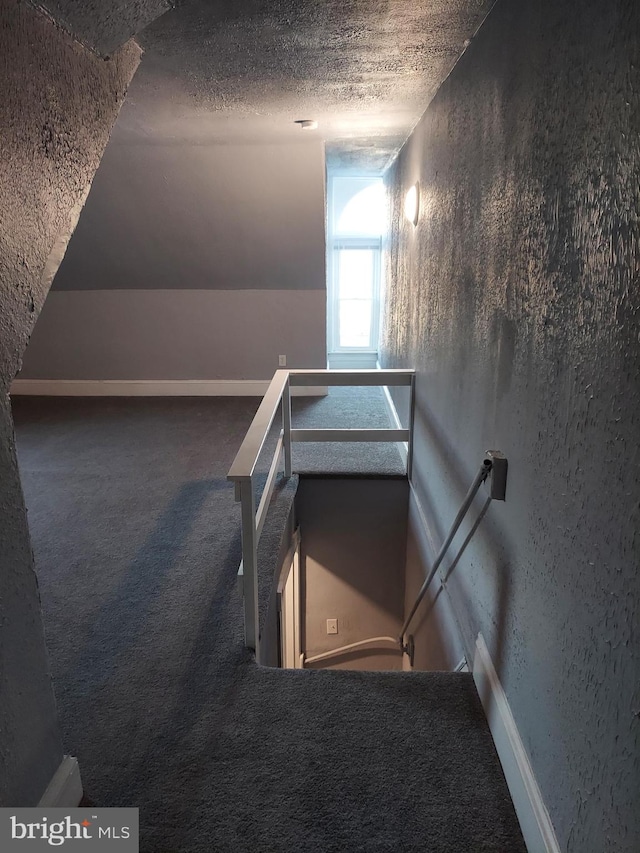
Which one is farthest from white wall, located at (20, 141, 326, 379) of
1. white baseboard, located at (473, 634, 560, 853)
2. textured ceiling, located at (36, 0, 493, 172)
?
white baseboard, located at (473, 634, 560, 853)

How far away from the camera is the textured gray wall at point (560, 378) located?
0.94 m

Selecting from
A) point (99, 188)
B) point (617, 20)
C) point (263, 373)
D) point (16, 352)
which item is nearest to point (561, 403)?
point (617, 20)

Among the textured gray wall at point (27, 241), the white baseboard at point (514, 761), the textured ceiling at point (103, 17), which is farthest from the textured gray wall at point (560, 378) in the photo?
the textured gray wall at point (27, 241)

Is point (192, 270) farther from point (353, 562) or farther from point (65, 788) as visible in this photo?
point (65, 788)

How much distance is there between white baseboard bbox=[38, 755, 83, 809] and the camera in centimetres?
130

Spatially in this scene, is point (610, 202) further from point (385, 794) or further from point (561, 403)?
point (385, 794)

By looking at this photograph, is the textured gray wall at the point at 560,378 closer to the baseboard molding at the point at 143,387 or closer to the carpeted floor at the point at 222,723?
the carpeted floor at the point at 222,723

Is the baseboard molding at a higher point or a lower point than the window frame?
lower

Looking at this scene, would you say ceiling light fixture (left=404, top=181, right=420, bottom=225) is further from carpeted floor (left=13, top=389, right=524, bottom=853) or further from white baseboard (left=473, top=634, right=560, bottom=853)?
white baseboard (left=473, top=634, right=560, bottom=853)

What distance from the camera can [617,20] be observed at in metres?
0.95

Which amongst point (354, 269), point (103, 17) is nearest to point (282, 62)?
point (103, 17)

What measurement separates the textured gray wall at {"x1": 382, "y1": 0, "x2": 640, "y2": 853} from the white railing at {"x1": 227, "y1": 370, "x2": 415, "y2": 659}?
736 millimetres

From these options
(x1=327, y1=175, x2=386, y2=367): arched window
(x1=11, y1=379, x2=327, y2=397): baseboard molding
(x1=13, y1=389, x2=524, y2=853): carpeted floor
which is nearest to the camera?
(x1=13, y1=389, x2=524, y2=853): carpeted floor

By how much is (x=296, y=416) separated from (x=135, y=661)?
9.27 ft
